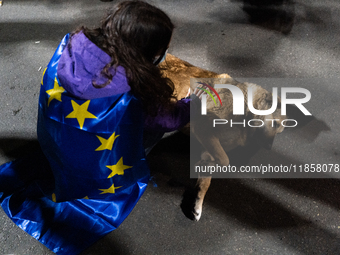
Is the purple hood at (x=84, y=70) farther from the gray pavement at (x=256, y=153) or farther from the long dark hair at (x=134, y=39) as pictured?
the gray pavement at (x=256, y=153)

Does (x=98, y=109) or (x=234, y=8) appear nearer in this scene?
(x=98, y=109)

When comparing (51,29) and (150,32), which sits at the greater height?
(150,32)

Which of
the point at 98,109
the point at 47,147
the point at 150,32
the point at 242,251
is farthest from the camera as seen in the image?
the point at 242,251

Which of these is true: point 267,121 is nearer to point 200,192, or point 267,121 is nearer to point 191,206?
point 200,192

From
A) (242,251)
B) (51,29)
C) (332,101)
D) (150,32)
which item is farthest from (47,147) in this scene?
(332,101)

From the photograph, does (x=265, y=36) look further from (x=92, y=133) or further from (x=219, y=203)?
(x=92, y=133)

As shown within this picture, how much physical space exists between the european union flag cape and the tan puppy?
55 cm

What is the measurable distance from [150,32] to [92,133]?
74cm

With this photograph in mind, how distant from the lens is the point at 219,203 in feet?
8.20

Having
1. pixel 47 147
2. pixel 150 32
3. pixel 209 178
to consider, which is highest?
pixel 150 32

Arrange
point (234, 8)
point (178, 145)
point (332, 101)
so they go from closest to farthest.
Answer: point (178, 145) < point (332, 101) < point (234, 8)

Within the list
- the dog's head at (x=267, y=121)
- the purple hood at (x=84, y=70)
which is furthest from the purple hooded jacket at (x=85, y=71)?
the dog's head at (x=267, y=121)

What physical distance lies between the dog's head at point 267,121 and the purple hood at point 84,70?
1.45 meters

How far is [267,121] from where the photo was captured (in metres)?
2.59
